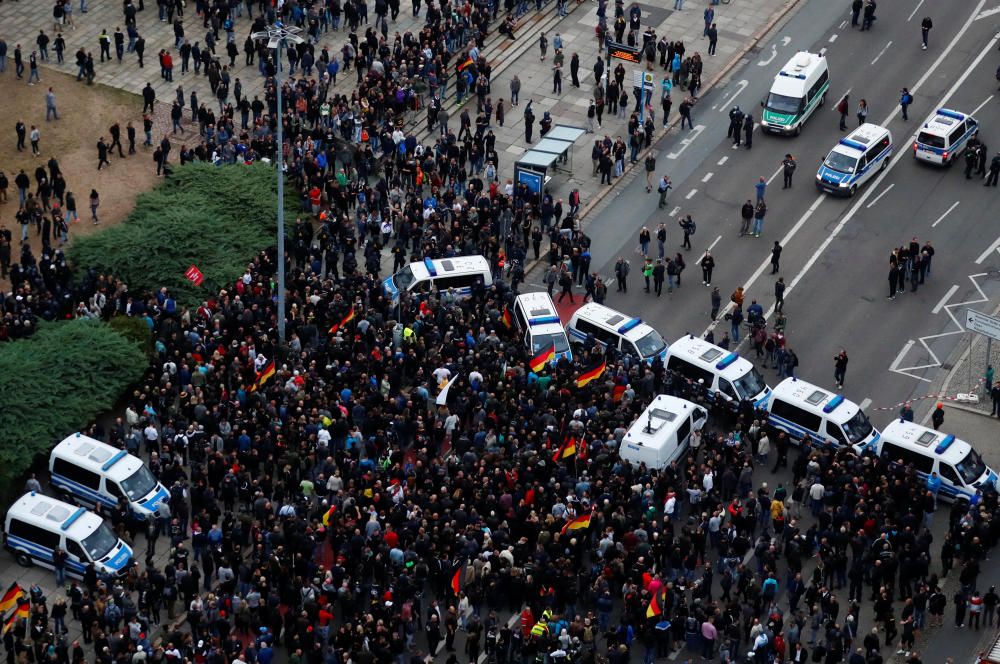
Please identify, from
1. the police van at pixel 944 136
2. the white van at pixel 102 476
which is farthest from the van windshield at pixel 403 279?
the police van at pixel 944 136

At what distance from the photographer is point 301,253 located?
216 feet

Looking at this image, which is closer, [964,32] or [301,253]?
[301,253]

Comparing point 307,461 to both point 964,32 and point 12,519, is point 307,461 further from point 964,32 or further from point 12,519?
point 964,32

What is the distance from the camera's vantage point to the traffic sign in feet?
194

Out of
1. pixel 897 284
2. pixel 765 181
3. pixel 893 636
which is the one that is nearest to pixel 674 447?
pixel 893 636

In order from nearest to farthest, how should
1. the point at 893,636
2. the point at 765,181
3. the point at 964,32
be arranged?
the point at 893,636 → the point at 765,181 → the point at 964,32

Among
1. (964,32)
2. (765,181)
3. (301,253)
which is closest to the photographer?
(301,253)

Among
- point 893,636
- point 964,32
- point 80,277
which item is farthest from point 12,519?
point 964,32

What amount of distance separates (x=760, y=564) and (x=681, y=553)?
7.48 ft

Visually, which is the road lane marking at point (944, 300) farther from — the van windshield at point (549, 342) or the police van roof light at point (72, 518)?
the police van roof light at point (72, 518)

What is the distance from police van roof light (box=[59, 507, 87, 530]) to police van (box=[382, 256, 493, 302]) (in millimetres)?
14586

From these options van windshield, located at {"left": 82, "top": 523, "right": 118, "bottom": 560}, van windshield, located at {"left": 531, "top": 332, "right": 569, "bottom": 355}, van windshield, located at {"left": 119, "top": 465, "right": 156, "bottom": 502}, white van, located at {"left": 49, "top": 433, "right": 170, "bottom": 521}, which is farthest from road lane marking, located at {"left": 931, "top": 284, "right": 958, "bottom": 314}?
van windshield, located at {"left": 82, "top": 523, "right": 118, "bottom": 560}

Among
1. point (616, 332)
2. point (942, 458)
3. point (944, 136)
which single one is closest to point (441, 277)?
point (616, 332)

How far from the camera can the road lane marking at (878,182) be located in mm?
67250
